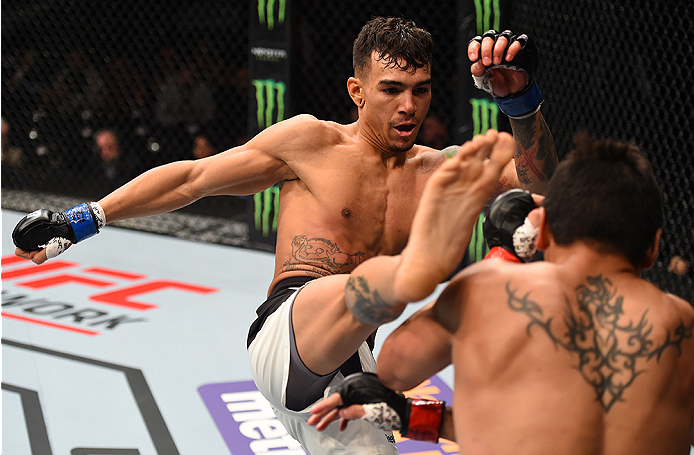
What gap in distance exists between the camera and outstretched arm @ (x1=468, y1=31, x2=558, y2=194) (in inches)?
61.0

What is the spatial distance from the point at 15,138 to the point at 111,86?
0.95m

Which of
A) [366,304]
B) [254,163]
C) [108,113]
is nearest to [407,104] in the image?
[254,163]

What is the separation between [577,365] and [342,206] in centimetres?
85

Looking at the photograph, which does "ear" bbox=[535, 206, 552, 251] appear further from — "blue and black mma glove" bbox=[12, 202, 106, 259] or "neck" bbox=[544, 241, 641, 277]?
"blue and black mma glove" bbox=[12, 202, 106, 259]

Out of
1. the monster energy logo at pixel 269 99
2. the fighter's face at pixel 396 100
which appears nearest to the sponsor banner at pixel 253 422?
the fighter's face at pixel 396 100

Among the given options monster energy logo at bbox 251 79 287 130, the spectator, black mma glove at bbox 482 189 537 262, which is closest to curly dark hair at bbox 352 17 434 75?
black mma glove at bbox 482 189 537 262

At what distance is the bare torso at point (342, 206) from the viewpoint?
1.76 m

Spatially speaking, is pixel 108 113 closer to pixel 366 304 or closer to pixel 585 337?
pixel 366 304

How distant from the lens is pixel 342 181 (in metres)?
1.78

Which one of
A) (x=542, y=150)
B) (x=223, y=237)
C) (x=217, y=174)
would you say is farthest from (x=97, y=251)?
(x=542, y=150)

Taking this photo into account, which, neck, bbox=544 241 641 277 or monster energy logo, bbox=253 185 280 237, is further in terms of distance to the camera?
monster energy logo, bbox=253 185 280 237

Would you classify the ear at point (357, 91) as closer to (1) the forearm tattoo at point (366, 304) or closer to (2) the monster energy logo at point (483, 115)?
(1) the forearm tattoo at point (366, 304)

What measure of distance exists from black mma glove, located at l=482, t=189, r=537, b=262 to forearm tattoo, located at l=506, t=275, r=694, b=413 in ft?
0.70

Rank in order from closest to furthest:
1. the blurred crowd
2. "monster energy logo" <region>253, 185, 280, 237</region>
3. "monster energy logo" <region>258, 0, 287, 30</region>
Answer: "monster energy logo" <region>258, 0, 287, 30</region>, "monster energy logo" <region>253, 185, 280, 237</region>, the blurred crowd
